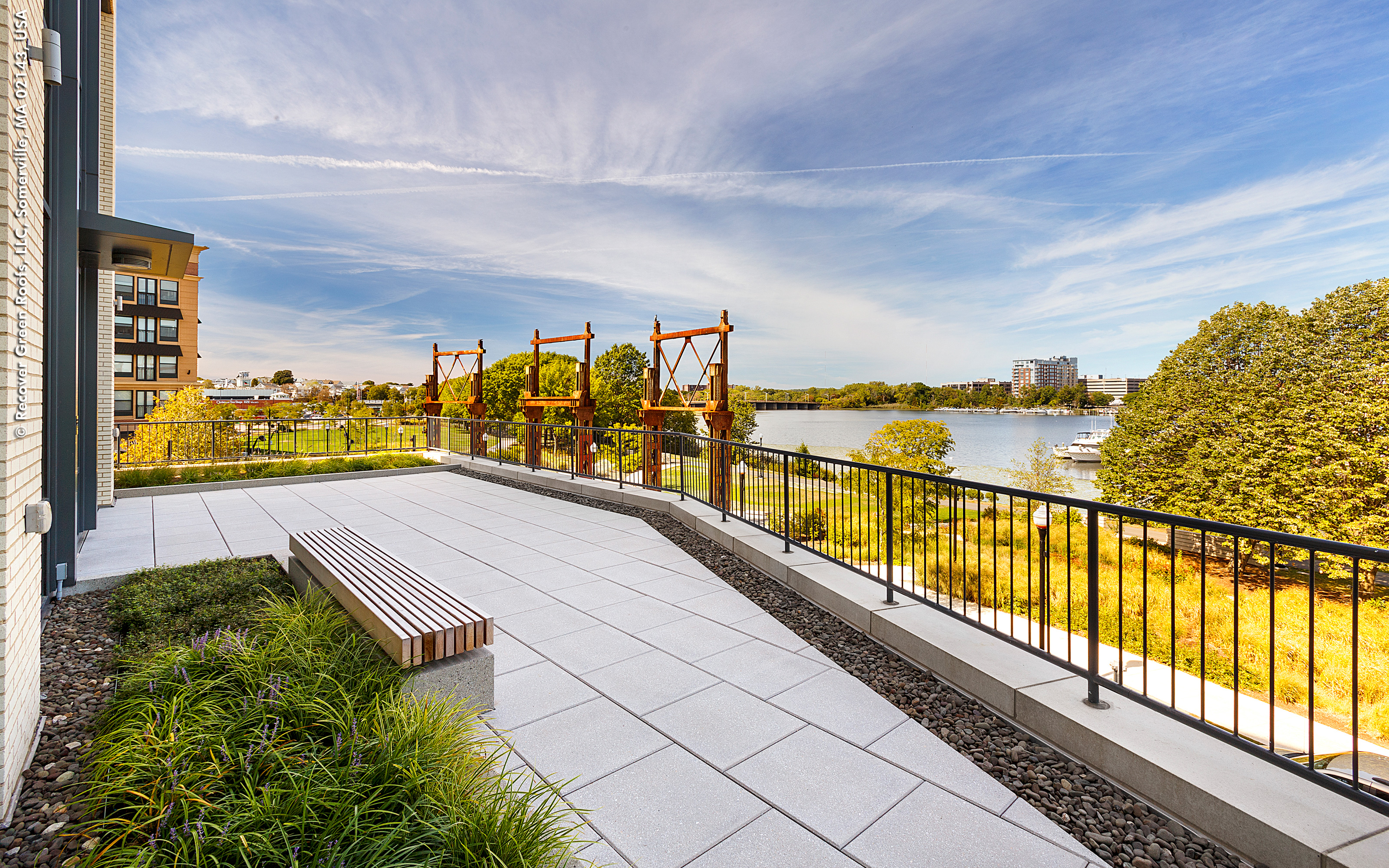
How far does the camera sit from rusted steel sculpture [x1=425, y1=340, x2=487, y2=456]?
17.5m

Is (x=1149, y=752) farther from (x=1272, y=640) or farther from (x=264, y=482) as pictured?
(x=264, y=482)

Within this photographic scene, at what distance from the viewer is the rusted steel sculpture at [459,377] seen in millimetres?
17516

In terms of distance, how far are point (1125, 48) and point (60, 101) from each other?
70.9 meters

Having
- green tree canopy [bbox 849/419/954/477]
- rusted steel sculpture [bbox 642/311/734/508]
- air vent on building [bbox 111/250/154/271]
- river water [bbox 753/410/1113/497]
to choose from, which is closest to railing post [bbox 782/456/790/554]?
air vent on building [bbox 111/250/154/271]

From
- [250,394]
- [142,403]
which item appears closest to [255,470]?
[142,403]

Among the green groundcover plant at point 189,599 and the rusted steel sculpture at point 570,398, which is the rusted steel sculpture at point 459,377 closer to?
the rusted steel sculpture at point 570,398

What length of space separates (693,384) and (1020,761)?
1616 centimetres

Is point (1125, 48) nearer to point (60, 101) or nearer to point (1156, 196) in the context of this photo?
point (1156, 196)

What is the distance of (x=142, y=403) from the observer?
157ft

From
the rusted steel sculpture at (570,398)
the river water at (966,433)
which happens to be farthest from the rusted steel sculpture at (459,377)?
the river water at (966,433)

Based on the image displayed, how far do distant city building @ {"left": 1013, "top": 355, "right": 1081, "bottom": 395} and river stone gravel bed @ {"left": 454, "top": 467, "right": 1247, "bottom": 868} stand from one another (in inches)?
3152

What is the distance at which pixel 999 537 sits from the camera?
97.1 feet

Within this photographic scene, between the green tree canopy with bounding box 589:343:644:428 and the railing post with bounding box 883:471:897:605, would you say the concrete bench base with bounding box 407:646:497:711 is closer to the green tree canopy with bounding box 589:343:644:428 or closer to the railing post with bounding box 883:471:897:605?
the railing post with bounding box 883:471:897:605

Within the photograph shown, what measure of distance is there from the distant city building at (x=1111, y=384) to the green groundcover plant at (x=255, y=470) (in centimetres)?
5208
